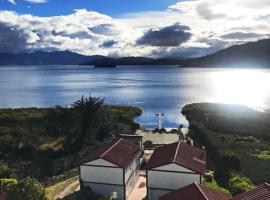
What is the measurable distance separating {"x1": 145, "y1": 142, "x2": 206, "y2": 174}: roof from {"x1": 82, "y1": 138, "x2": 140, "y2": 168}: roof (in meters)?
2.65

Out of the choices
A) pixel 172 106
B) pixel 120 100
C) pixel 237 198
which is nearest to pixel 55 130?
pixel 237 198

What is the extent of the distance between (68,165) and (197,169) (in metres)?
23.5

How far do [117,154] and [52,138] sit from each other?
31.2 m

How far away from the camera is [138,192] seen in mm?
42344

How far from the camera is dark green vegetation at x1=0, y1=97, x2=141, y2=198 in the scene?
52.4 metres

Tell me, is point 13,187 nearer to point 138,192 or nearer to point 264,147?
point 138,192

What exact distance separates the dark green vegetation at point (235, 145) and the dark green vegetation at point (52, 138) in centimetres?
1869

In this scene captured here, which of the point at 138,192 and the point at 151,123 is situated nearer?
the point at 138,192

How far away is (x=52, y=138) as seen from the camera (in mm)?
69438

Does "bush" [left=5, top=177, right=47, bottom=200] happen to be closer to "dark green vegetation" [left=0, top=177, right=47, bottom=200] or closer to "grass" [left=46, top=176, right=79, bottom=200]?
"dark green vegetation" [left=0, top=177, right=47, bottom=200]

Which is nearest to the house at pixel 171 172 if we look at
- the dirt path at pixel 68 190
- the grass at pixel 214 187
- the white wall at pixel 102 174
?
the grass at pixel 214 187

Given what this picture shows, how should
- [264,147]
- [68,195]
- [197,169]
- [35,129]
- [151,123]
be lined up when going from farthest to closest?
[151,123] < [35,129] < [264,147] < [68,195] < [197,169]

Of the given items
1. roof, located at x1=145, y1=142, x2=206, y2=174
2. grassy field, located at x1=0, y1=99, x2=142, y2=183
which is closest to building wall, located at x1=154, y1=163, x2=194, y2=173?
roof, located at x1=145, y1=142, x2=206, y2=174

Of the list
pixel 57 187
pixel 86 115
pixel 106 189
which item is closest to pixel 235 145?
pixel 86 115
